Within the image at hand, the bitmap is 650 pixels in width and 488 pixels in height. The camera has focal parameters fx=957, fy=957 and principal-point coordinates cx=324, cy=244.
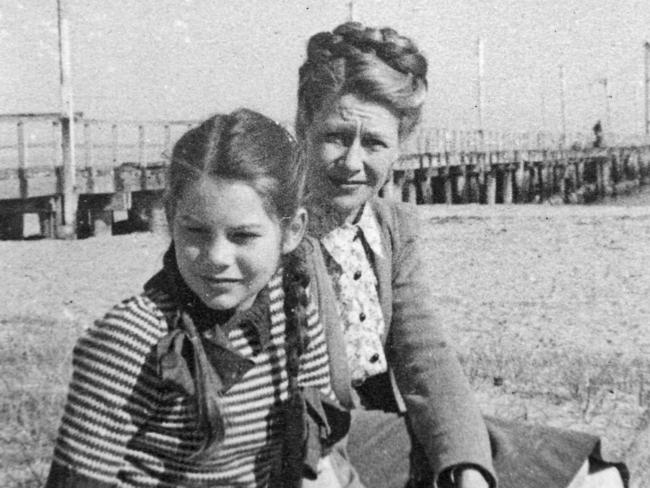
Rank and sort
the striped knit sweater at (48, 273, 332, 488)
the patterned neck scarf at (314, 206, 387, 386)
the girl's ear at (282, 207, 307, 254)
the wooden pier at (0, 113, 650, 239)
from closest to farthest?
the striped knit sweater at (48, 273, 332, 488) → the girl's ear at (282, 207, 307, 254) → the patterned neck scarf at (314, 206, 387, 386) → the wooden pier at (0, 113, 650, 239)

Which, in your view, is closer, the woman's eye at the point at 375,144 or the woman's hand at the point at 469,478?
the woman's hand at the point at 469,478

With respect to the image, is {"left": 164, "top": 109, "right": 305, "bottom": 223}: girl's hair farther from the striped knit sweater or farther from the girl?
the striped knit sweater

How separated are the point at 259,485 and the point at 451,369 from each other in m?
0.59

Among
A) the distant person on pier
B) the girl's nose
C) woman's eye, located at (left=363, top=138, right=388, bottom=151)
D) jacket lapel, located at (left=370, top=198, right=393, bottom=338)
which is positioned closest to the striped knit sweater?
the girl's nose

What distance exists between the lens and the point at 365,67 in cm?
225

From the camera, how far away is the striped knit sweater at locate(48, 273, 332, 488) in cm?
158

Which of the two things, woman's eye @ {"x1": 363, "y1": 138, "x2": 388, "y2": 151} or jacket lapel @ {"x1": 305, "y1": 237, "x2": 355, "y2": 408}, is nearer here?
jacket lapel @ {"x1": 305, "y1": 237, "x2": 355, "y2": 408}

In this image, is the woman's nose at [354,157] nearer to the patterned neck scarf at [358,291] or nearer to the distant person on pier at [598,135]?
the patterned neck scarf at [358,291]

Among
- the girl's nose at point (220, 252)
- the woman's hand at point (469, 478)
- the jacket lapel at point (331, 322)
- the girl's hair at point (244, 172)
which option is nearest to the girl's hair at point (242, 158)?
the girl's hair at point (244, 172)

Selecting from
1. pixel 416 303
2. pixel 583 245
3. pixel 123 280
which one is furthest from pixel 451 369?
pixel 583 245

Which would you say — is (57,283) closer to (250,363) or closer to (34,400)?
(34,400)

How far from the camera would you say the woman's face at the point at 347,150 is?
2.27 m

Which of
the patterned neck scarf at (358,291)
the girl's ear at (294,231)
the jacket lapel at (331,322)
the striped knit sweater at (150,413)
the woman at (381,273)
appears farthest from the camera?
the patterned neck scarf at (358,291)

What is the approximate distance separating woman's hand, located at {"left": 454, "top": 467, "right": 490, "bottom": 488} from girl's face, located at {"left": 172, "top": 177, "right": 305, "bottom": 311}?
2.11 feet
